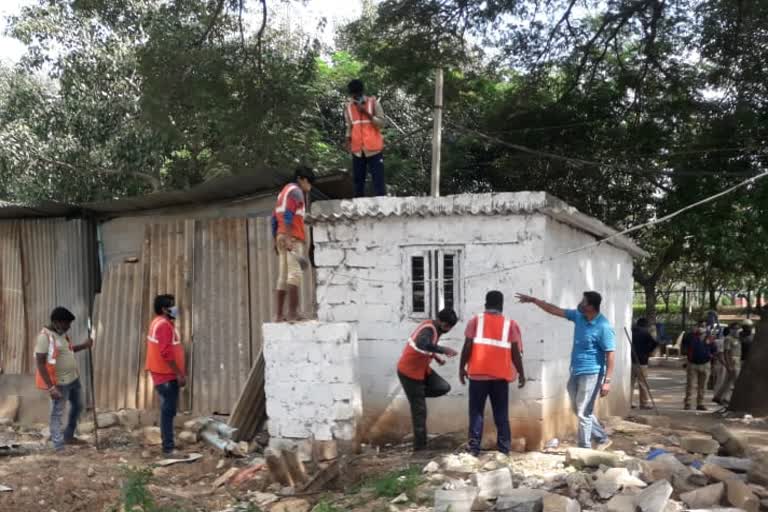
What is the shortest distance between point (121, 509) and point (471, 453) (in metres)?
2.94

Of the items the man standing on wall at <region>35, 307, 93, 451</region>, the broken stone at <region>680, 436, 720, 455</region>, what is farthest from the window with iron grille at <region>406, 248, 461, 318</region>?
the man standing on wall at <region>35, 307, 93, 451</region>

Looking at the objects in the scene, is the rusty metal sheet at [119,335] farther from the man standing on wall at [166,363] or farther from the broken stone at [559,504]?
the broken stone at [559,504]

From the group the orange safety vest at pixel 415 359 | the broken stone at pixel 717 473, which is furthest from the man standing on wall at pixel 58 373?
the broken stone at pixel 717 473

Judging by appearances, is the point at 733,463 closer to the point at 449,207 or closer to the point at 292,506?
the point at 449,207

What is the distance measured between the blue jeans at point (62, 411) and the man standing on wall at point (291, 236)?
→ 2570 millimetres

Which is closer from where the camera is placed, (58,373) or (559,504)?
(559,504)

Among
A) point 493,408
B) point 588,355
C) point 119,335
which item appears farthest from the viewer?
point 119,335

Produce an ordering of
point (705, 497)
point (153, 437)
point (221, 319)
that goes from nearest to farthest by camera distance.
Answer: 1. point (705, 497)
2. point (153, 437)
3. point (221, 319)

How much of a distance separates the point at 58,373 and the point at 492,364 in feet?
15.5

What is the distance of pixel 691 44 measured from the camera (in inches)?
561

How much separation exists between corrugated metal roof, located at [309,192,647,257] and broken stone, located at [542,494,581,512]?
8.93 ft

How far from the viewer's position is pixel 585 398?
285 inches

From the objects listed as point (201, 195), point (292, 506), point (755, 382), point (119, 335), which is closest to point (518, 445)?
point (292, 506)

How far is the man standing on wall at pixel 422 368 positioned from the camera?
23.6 ft
